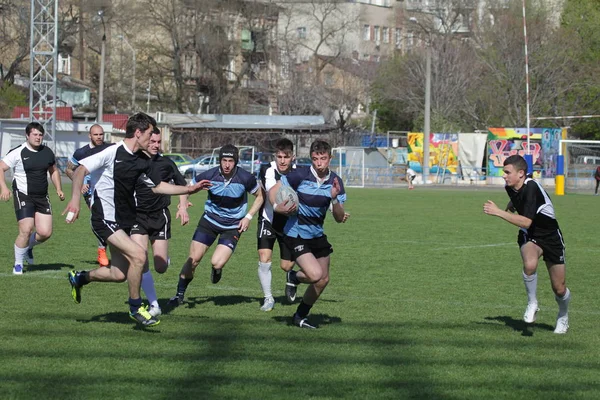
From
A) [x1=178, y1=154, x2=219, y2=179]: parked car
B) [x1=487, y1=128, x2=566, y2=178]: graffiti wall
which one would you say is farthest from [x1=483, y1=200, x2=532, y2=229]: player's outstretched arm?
[x1=487, y1=128, x2=566, y2=178]: graffiti wall

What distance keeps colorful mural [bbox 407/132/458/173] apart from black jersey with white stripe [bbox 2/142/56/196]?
40982mm

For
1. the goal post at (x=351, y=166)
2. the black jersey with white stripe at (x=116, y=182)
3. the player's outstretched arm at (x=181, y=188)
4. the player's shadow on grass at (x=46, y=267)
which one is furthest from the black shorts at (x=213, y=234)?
the goal post at (x=351, y=166)

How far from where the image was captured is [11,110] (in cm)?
6425

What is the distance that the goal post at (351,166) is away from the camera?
50400 millimetres

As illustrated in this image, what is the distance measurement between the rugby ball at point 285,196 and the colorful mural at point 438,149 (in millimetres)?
44552

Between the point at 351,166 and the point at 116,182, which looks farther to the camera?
the point at 351,166

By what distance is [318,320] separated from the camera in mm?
9883

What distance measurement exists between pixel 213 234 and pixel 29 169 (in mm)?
3663

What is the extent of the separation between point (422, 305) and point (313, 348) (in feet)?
10.3

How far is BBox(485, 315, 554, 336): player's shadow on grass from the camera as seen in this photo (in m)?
9.45

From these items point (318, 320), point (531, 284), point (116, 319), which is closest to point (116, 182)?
point (116, 319)

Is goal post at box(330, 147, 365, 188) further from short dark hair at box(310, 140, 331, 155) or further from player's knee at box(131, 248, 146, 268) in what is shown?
player's knee at box(131, 248, 146, 268)

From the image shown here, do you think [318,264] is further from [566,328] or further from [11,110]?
[11,110]

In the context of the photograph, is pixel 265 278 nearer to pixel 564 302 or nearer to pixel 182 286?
pixel 182 286
